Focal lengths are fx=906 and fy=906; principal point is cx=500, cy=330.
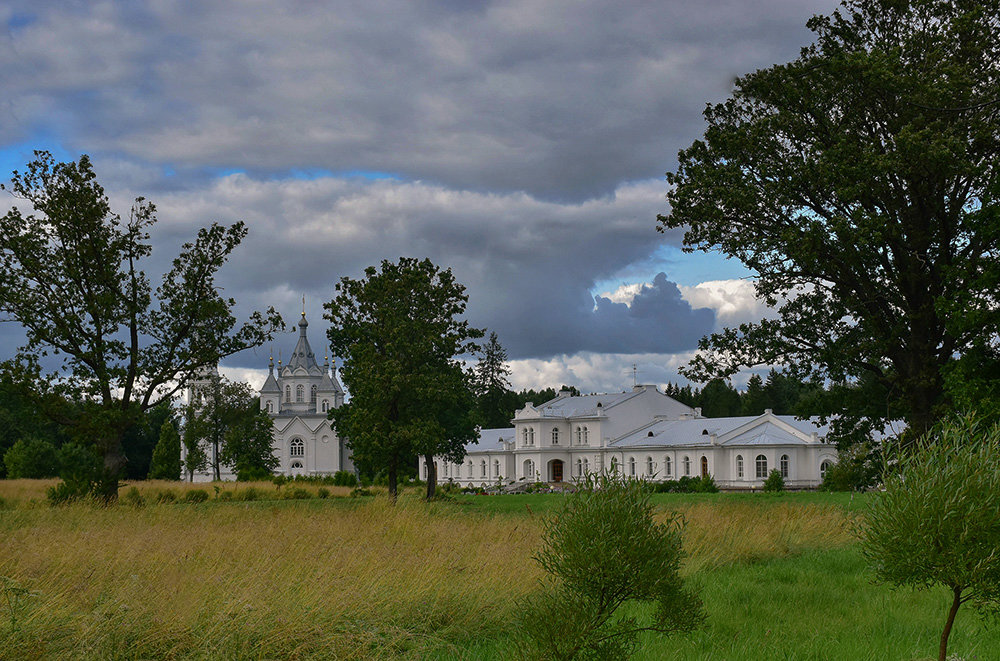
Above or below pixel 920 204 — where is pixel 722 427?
below

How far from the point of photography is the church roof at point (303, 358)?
98.6m

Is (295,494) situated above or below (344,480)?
above

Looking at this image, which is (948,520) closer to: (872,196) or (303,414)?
(872,196)

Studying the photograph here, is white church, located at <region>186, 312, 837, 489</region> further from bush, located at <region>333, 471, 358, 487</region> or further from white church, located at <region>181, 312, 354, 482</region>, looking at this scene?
bush, located at <region>333, 471, 358, 487</region>

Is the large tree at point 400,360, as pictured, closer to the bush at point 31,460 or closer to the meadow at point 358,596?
the meadow at point 358,596

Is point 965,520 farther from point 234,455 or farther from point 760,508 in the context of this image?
point 234,455

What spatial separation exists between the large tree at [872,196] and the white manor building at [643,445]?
119ft

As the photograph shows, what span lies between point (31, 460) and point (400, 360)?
31378 mm

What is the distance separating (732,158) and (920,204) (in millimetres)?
4373

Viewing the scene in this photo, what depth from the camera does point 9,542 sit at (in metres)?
11.2

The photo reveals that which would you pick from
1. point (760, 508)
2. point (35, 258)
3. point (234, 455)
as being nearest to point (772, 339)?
point (760, 508)

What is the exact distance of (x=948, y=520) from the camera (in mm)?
5859

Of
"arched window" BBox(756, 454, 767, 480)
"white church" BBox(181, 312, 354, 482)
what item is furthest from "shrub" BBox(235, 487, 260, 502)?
"white church" BBox(181, 312, 354, 482)

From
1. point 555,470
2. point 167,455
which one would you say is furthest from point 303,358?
point 555,470
